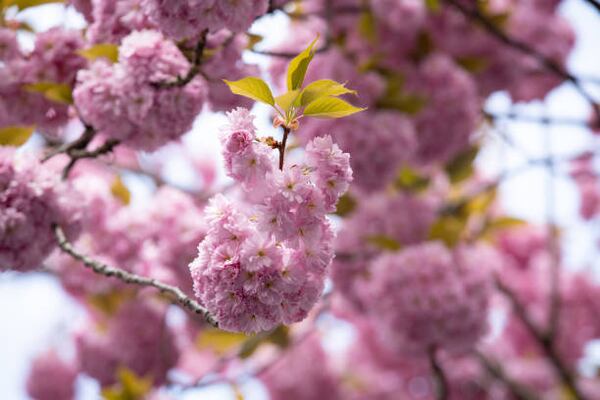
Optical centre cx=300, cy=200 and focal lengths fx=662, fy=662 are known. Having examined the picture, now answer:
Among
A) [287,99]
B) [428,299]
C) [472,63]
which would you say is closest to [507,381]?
[428,299]

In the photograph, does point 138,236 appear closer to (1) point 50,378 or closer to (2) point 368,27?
(2) point 368,27

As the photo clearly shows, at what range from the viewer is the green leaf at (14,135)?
147 cm

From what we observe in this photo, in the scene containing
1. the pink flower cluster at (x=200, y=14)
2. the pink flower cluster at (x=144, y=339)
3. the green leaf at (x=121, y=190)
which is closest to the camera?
the pink flower cluster at (x=200, y=14)

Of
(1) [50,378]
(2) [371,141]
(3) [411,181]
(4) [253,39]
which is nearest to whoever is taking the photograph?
(4) [253,39]

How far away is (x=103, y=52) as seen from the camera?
1.46 meters

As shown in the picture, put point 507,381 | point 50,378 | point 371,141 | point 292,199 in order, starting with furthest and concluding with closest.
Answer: point 50,378 < point 507,381 < point 371,141 < point 292,199

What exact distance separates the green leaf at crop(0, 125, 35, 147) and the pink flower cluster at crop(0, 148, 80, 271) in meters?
0.08

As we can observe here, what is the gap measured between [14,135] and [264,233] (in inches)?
32.8

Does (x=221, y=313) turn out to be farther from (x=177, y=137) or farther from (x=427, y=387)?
(x=427, y=387)

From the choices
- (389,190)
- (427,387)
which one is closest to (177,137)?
(389,190)

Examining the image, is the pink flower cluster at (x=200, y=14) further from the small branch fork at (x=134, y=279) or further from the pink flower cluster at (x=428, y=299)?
the pink flower cluster at (x=428, y=299)

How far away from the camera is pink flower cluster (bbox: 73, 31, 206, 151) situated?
4.56 ft

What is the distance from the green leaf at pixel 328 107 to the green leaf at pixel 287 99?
0.08 feet

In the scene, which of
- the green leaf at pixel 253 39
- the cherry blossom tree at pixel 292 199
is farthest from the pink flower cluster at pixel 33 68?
the green leaf at pixel 253 39
